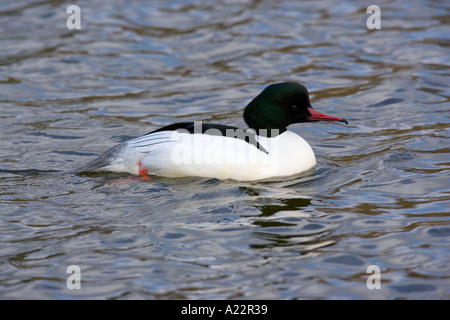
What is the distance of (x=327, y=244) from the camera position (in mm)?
6195

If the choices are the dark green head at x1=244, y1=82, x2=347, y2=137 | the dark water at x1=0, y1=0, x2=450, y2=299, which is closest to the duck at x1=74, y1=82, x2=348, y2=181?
the dark green head at x1=244, y1=82, x2=347, y2=137

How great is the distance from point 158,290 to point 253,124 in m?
3.03

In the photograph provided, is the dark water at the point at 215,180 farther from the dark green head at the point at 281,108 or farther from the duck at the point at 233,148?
the dark green head at the point at 281,108

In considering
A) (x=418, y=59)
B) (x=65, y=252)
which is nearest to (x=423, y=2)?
(x=418, y=59)

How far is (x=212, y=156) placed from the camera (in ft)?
25.1

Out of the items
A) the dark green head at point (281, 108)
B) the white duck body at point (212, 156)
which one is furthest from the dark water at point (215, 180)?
the dark green head at point (281, 108)

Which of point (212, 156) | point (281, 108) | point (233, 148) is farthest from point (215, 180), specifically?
point (281, 108)

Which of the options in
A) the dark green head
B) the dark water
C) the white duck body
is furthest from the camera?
the dark green head

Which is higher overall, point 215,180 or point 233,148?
point 233,148

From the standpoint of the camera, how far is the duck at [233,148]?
25.1 feet

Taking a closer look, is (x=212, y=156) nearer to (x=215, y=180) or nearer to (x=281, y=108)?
(x=215, y=180)

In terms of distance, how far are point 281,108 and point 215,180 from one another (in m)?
1.07

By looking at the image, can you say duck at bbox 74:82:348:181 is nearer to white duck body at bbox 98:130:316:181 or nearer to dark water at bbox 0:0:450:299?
white duck body at bbox 98:130:316:181

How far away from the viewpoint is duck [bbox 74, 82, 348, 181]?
7651 millimetres
